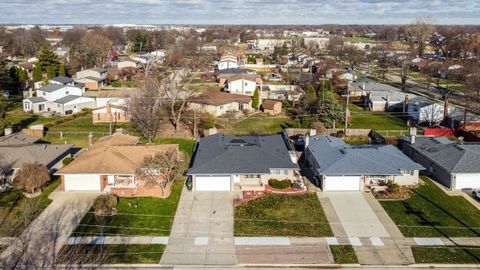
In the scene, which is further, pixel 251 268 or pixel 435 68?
pixel 435 68

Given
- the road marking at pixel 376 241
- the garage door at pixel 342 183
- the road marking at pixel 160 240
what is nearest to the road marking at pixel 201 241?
the road marking at pixel 160 240

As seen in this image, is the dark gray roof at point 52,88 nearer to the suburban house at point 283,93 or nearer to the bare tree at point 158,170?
the suburban house at point 283,93

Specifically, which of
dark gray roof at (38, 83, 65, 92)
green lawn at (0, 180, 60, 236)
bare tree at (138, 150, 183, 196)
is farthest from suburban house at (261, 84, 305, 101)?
green lawn at (0, 180, 60, 236)

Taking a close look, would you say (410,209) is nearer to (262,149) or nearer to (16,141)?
(262,149)

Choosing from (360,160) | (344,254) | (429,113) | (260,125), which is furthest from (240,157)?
(429,113)

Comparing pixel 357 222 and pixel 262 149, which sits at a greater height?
pixel 262 149

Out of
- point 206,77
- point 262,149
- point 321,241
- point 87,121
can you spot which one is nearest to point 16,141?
point 87,121

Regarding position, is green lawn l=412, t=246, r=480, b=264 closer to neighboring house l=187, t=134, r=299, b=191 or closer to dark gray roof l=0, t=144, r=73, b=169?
neighboring house l=187, t=134, r=299, b=191
